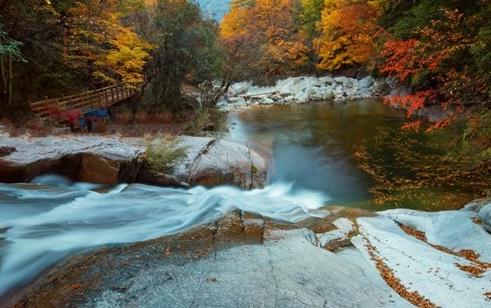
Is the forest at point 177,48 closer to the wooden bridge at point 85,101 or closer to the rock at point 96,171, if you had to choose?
the wooden bridge at point 85,101

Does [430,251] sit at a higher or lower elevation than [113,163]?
lower

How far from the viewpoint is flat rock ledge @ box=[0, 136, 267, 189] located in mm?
9250

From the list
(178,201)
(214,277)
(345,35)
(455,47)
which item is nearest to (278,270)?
(214,277)

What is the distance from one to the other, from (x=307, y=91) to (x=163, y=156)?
25.7 m

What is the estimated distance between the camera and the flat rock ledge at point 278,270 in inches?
165

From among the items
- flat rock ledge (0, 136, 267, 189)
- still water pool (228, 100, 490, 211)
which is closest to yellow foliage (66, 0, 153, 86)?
still water pool (228, 100, 490, 211)

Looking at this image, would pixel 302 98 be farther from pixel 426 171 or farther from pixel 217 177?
pixel 217 177

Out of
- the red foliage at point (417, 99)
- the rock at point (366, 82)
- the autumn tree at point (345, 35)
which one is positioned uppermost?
the autumn tree at point (345, 35)

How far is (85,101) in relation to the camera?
17344 millimetres

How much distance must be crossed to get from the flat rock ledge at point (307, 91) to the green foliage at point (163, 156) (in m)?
18.8

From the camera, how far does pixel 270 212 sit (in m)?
8.03

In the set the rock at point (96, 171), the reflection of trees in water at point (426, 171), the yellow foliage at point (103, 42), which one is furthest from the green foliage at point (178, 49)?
the rock at point (96, 171)

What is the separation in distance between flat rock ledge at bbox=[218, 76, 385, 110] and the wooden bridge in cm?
1050

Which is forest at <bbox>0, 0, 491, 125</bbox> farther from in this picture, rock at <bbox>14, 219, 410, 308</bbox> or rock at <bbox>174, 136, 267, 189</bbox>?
rock at <bbox>174, 136, 267, 189</bbox>
